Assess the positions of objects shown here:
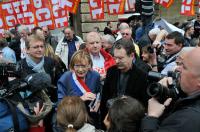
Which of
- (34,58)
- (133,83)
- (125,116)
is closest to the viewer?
(125,116)

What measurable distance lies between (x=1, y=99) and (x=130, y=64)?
1.62 meters

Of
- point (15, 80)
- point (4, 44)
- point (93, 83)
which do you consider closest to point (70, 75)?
point (93, 83)

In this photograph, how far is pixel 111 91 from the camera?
430cm

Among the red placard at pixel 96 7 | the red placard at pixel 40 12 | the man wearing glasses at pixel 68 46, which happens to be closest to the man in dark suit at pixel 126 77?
the man wearing glasses at pixel 68 46

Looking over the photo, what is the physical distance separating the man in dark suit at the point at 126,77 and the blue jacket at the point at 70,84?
11.1 inches

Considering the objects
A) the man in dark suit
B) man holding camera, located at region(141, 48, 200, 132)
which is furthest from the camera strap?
the man in dark suit

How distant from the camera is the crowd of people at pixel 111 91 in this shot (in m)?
2.35

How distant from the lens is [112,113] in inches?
110

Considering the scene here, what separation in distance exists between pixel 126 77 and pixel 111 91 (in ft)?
0.77

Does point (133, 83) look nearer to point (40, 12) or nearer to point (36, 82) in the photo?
point (36, 82)

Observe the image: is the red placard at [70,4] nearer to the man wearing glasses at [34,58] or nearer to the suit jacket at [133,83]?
the man wearing glasses at [34,58]

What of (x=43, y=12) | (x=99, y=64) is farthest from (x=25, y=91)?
(x=43, y=12)

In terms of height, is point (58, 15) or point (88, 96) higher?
point (58, 15)

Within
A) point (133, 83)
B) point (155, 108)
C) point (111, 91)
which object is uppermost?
point (155, 108)
